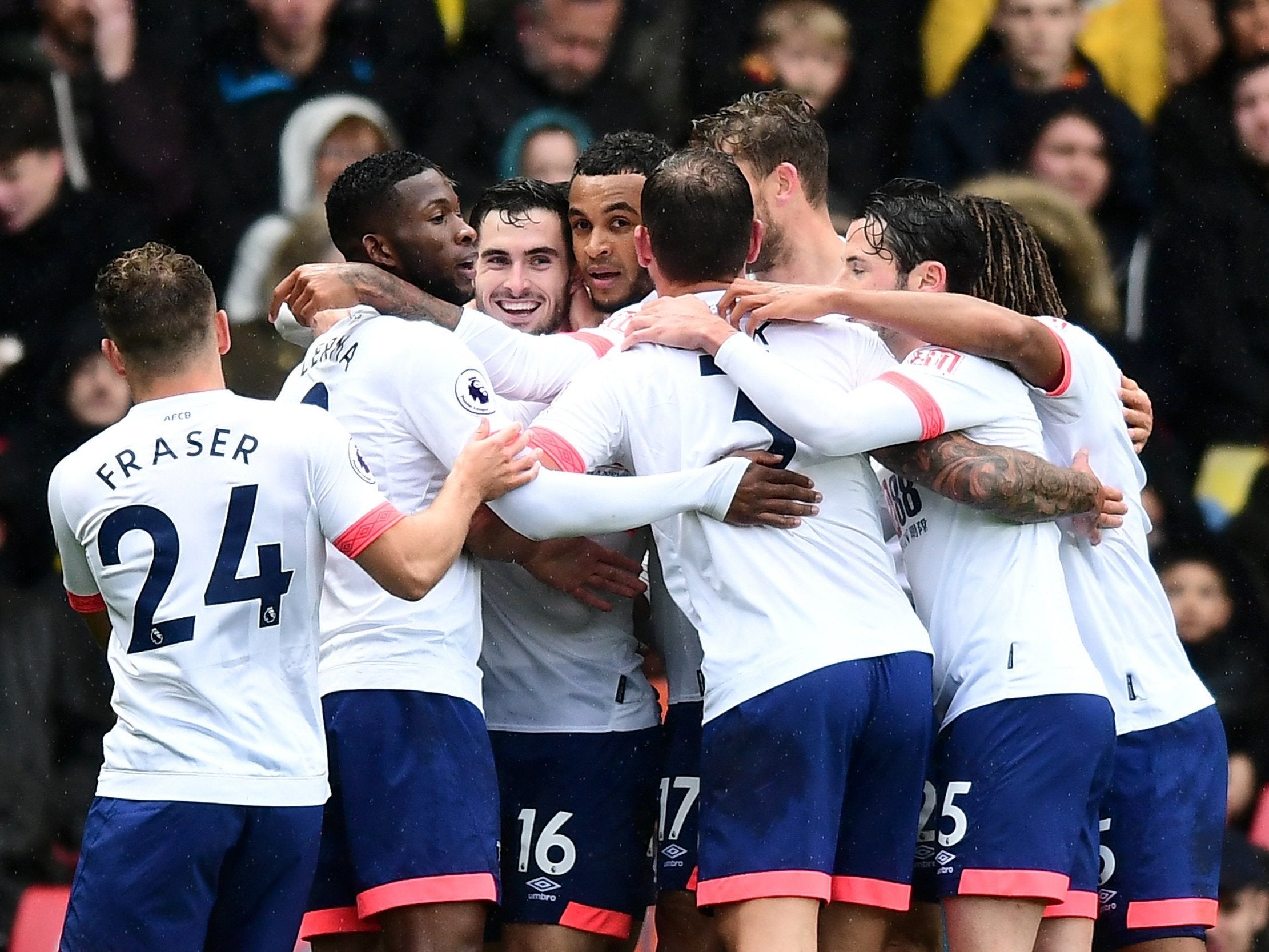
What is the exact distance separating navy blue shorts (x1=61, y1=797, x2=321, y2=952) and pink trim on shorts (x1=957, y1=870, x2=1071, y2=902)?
1635 millimetres

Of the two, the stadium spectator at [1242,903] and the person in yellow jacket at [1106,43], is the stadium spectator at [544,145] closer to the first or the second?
the person in yellow jacket at [1106,43]

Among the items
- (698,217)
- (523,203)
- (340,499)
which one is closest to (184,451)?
(340,499)

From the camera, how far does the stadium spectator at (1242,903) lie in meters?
8.01

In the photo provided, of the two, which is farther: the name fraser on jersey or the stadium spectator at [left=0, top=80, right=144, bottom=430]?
the stadium spectator at [left=0, top=80, right=144, bottom=430]

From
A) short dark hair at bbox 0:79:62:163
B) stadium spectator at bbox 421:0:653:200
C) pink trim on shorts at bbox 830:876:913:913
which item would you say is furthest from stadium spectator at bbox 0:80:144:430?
pink trim on shorts at bbox 830:876:913:913

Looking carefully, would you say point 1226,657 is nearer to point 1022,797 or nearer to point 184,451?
point 1022,797

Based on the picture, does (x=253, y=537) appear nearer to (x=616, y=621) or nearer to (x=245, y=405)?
(x=245, y=405)

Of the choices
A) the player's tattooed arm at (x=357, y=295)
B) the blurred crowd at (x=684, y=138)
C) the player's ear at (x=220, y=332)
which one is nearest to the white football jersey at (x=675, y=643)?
the player's tattooed arm at (x=357, y=295)

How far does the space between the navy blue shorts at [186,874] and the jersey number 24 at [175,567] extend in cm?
40

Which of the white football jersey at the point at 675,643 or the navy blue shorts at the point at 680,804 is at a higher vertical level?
the white football jersey at the point at 675,643

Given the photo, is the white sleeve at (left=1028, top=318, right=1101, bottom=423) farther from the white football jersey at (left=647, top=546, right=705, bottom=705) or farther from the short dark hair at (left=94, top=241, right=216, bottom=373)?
the short dark hair at (left=94, top=241, right=216, bottom=373)

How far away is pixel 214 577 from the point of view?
4.14m

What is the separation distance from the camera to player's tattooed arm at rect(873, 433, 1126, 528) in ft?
14.9

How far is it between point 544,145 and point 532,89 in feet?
0.95
